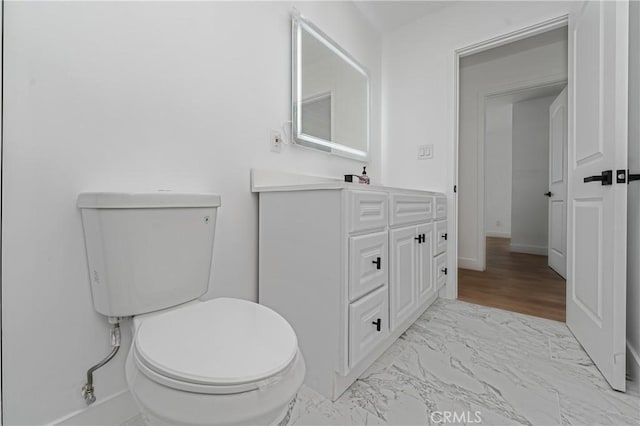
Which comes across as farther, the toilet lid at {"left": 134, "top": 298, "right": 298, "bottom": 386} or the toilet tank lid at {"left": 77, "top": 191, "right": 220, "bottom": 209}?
the toilet tank lid at {"left": 77, "top": 191, "right": 220, "bottom": 209}

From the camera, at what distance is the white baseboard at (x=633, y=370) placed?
111cm

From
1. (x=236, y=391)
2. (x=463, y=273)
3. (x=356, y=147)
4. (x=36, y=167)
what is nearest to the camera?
(x=236, y=391)

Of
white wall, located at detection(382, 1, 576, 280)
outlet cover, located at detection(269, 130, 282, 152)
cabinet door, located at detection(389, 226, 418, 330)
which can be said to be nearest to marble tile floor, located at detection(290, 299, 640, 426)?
cabinet door, located at detection(389, 226, 418, 330)

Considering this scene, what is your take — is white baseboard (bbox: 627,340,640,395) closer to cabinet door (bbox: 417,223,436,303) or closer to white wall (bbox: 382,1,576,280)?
cabinet door (bbox: 417,223,436,303)

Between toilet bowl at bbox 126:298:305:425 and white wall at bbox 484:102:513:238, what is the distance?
598 centimetres

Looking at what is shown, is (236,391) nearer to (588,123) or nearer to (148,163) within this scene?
(148,163)

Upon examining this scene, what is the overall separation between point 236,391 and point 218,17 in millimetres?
1372

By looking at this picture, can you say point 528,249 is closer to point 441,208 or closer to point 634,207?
point 441,208

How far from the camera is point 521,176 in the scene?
4184mm

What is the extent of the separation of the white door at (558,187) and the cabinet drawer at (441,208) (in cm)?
155

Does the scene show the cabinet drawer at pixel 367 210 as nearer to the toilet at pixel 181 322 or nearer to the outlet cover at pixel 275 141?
the toilet at pixel 181 322

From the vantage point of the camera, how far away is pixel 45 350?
0.80m

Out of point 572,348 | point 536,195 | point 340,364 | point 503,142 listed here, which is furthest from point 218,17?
point 503,142

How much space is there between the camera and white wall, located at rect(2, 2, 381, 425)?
752 millimetres
